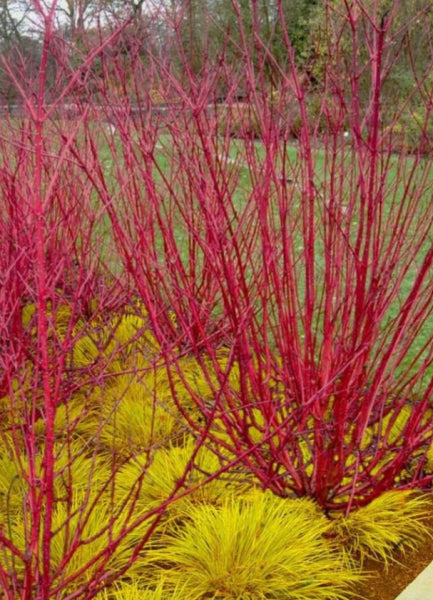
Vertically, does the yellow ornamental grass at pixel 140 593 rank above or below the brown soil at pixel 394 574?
above

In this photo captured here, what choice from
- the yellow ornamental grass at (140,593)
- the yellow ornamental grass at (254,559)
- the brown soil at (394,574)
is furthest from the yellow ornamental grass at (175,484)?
the brown soil at (394,574)

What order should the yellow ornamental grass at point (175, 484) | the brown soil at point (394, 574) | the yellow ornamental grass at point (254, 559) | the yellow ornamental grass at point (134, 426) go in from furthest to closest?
the yellow ornamental grass at point (134, 426), the yellow ornamental grass at point (175, 484), the brown soil at point (394, 574), the yellow ornamental grass at point (254, 559)

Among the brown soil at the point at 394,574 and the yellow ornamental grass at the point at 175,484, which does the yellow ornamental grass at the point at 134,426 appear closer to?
the yellow ornamental grass at the point at 175,484

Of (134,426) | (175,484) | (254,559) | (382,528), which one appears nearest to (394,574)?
(382,528)

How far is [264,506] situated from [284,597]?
1.04 ft

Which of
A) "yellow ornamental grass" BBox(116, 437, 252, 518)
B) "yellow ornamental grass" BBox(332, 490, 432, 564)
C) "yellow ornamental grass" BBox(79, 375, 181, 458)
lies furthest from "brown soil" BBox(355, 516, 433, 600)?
"yellow ornamental grass" BBox(79, 375, 181, 458)

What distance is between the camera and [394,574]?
8.86 feet

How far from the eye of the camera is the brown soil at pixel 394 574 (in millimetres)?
2590

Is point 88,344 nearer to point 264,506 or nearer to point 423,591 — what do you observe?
point 264,506

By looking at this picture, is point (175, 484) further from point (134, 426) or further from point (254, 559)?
point (134, 426)

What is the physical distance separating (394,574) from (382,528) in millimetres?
169

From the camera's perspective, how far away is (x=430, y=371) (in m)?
4.76

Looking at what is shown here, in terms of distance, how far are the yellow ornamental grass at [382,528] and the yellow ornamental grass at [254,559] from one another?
12 cm

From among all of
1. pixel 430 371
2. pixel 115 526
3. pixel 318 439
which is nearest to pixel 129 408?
pixel 115 526
